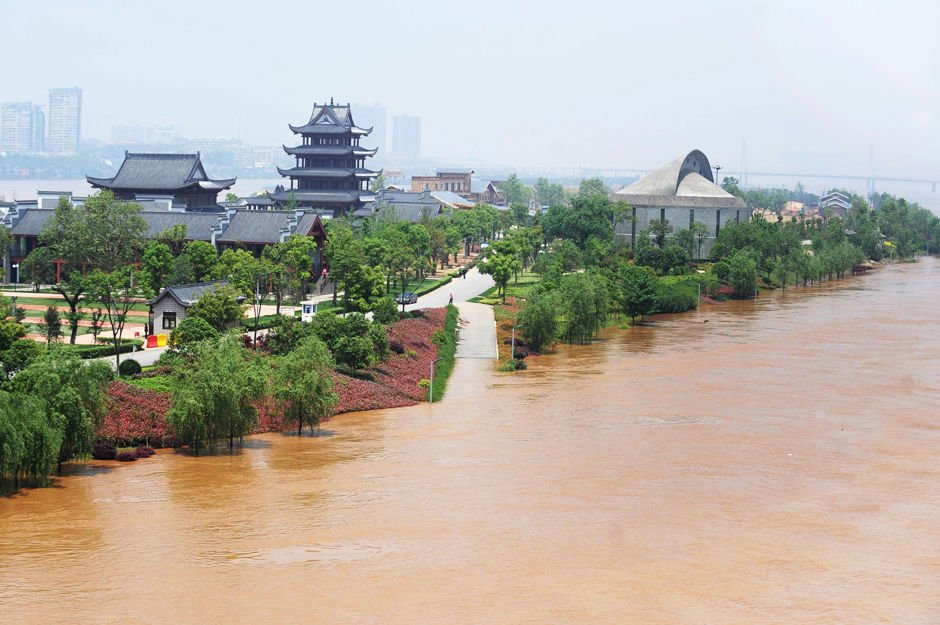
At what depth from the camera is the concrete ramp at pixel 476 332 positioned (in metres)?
54.9

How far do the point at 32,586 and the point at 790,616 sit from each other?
1517cm

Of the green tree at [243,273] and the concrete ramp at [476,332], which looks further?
the concrete ramp at [476,332]

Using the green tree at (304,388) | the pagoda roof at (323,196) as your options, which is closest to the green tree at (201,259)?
the green tree at (304,388)

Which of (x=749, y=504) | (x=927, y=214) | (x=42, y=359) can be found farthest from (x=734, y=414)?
(x=927, y=214)

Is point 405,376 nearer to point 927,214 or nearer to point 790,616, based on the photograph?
point 790,616

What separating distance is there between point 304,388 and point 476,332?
22.2 meters

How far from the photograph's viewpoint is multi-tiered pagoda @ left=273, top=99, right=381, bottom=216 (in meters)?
98.5

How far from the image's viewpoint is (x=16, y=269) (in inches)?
2761

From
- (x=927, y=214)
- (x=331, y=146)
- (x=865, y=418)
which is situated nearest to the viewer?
(x=865, y=418)

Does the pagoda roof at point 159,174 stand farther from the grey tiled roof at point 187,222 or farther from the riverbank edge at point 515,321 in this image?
→ the riverbank edge at point 515,321

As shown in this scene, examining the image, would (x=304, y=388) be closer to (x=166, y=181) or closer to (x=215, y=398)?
(x=215, y=398)

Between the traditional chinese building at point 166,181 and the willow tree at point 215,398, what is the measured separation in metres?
51.8

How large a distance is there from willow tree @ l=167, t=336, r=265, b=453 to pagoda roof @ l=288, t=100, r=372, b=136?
64175mm

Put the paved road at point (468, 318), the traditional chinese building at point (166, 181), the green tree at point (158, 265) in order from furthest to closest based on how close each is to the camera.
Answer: the traditional chinese building at point (166, 181)
the green tree at point (158, 265)
the paved road at point (468, 318)
